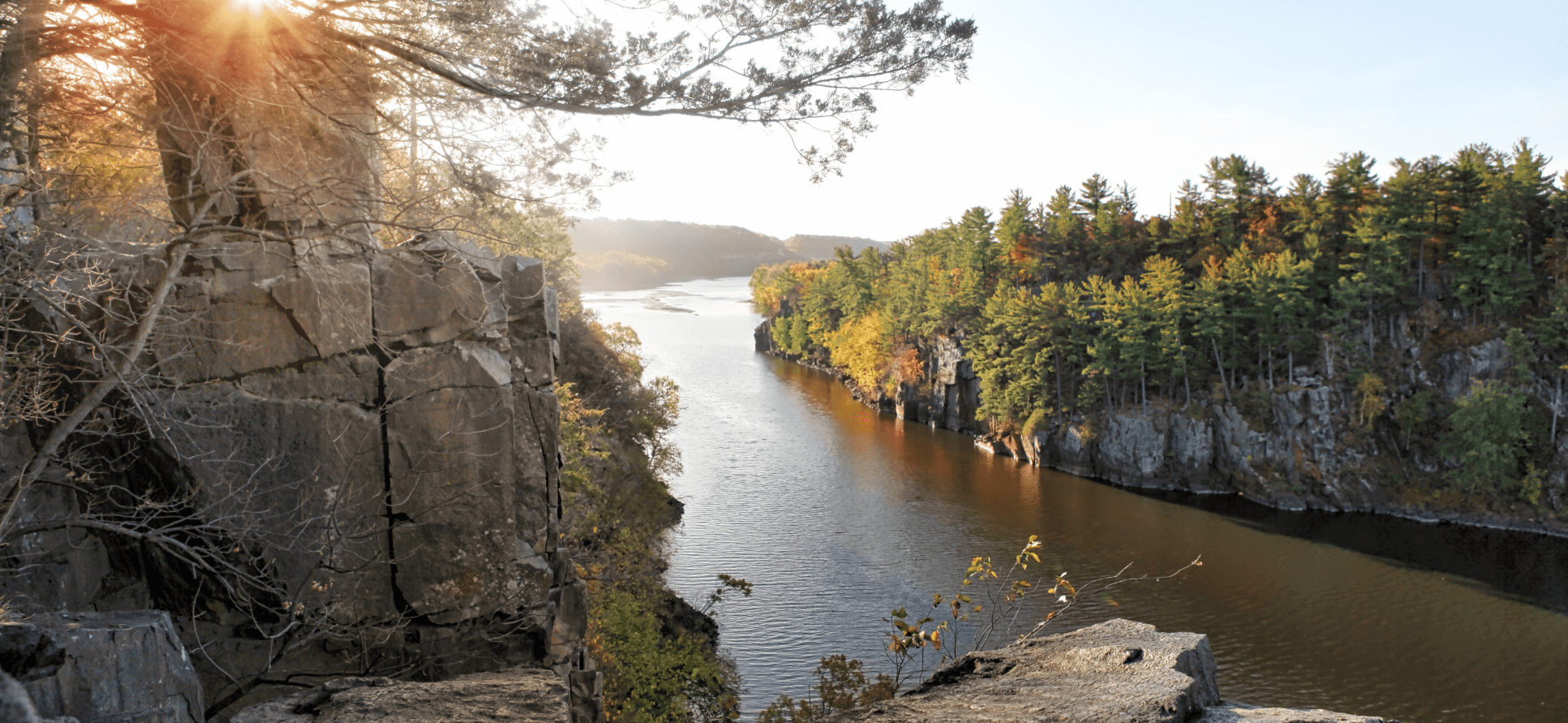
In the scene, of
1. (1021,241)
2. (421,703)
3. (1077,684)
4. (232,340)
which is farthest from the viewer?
(1021,241)

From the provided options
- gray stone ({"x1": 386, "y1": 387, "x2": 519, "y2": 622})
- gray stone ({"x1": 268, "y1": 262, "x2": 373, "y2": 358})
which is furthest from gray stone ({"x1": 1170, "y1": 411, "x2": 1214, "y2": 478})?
gray stone ({"x1": 268, "y1": 262, "x2": 373, "y2": 358})

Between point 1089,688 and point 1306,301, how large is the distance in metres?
47.2

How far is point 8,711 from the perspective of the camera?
2.36 m

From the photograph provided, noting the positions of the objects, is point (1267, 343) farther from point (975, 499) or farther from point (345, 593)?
point (345, 593)

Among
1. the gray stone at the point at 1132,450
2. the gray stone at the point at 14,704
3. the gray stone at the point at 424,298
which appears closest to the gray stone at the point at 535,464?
the gray stone at the point at 424,298

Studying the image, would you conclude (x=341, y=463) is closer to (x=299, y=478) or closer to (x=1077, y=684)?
(x=299, y=478)

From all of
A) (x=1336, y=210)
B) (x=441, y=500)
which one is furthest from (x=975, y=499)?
(x=441, y=500)

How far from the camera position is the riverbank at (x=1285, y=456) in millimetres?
42094

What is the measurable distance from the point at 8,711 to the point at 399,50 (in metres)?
7.51

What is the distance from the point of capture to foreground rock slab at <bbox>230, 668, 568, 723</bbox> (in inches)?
245

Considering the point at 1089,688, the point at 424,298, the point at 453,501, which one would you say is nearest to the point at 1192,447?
the point at 1089,688

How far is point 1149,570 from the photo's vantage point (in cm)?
3459

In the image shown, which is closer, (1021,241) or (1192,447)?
(1192,447)

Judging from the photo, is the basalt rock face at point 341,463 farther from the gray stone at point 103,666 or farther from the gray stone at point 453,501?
the gray stone at point 103,666
